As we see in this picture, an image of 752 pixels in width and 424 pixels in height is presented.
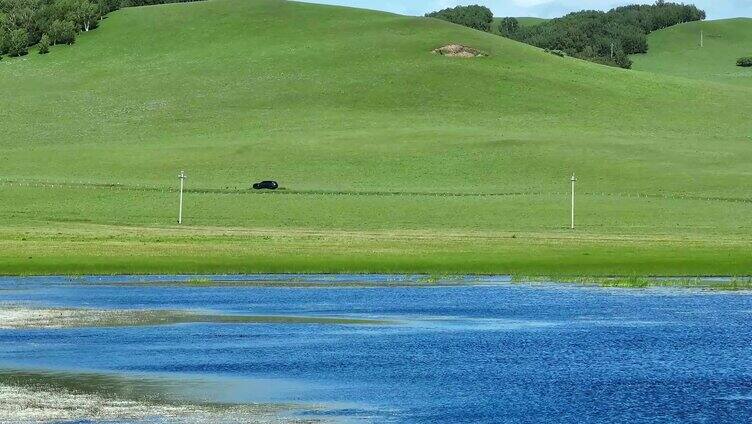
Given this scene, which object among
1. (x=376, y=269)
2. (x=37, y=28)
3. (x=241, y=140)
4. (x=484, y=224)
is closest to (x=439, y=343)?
(x=376, y=269)

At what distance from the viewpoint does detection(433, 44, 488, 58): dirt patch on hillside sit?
5871 inches

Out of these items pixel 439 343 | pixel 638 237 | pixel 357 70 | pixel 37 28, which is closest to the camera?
pixel 439 343

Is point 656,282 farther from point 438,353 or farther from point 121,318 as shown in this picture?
point 121,318

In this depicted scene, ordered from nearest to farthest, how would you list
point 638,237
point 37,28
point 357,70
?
point 638,237, point 357,70, point 37,28

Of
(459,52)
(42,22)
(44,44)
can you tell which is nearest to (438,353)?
(459,52)

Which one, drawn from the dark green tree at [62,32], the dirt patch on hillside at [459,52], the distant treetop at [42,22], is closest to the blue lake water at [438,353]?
the dirt patch on hillside at [459,52]

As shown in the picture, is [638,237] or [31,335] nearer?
[31,335]

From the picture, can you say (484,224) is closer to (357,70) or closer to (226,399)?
(226,399)

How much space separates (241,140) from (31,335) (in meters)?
84.1

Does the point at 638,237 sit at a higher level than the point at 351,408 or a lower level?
lower

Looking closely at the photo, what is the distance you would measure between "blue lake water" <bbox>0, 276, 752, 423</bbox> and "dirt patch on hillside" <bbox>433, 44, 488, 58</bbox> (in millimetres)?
107254

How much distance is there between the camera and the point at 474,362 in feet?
92.9

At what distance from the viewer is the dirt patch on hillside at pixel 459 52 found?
149 metres

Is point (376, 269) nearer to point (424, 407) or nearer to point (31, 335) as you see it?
point (31, 335)
